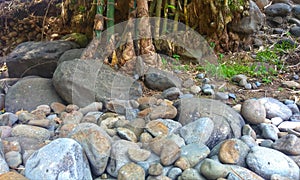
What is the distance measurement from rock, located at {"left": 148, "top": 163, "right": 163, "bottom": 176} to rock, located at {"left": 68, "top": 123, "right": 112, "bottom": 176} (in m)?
0.17

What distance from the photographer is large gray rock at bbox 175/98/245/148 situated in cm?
146

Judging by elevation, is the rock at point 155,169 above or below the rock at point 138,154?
below

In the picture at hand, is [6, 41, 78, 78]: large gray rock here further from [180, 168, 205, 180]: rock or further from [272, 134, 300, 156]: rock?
[272, 134, 300, 156]: rock

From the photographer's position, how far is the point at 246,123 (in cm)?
164

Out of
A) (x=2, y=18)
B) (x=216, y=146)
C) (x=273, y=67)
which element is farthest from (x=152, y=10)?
(x=2, y=18)

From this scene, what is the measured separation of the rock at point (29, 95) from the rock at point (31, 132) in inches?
12.0

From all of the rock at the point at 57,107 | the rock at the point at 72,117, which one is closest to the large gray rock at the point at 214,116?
the rock at the point at 72,117

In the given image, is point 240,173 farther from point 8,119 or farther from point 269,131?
point 8,119

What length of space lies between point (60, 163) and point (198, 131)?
60cm

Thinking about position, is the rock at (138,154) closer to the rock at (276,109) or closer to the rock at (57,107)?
the rock at (57,107)

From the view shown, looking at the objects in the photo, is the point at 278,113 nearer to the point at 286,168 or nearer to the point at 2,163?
the point at 286,168

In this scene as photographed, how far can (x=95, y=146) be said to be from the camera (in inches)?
49.3

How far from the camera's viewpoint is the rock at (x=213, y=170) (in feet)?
3.93

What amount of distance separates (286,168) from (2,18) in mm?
3082
